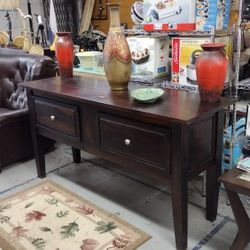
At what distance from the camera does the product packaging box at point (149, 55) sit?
2.11 m

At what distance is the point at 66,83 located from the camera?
219 cm

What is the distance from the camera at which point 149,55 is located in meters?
2.13

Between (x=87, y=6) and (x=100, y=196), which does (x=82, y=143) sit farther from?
(x=87, y=6)

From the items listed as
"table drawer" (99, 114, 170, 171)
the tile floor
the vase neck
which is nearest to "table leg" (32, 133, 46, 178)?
the tile floor

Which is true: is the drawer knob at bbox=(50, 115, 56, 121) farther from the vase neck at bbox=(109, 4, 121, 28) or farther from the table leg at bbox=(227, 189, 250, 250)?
the table leg at bbox=(227, 189, 250, 250)

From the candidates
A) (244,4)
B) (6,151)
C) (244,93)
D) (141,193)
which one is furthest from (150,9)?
(6,151)

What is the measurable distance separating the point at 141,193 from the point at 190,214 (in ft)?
1.28

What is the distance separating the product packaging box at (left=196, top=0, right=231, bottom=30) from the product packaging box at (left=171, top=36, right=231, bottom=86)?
0.08 meters

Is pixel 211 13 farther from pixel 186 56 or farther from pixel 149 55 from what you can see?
pixel 149 55

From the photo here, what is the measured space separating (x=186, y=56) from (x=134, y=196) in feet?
3.26

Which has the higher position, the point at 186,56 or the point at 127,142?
the point at 186,56

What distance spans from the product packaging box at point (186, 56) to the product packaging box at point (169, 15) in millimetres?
89

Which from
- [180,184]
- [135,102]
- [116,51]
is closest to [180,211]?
[180,184]

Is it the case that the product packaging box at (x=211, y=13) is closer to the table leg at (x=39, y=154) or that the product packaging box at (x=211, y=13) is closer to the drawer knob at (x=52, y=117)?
the drawer knob at (x=52, y=117)
